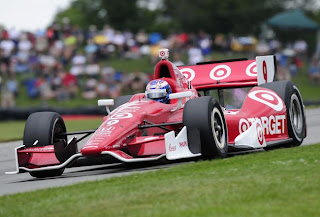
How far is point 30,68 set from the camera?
1118 inches

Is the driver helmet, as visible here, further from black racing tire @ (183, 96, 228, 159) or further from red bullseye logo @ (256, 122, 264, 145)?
red bullseye logo @ (256, 122, 264, 145)

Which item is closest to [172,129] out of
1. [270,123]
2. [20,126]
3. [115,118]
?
[115,118]

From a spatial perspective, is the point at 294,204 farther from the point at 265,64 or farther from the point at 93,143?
the point at 265,64

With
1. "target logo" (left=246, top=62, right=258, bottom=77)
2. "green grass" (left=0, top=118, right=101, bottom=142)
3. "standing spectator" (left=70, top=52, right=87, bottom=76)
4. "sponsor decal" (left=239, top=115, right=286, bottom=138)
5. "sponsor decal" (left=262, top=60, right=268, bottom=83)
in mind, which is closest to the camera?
"sponsor decal" (left=239, top=115, right=286, bottom=138)

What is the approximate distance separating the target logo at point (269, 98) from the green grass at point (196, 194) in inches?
91.6

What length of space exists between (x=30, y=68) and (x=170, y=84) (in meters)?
18.5

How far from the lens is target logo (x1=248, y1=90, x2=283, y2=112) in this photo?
10891mm

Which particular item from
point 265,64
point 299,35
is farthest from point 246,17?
point 265,64

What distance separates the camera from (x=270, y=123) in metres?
10.8

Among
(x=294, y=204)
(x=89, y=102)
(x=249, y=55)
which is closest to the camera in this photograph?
(x=294, y=204)

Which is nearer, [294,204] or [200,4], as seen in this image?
[294,204]

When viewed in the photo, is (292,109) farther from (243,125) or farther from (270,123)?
(243,125)

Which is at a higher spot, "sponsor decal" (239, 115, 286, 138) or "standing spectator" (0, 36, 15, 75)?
"standing spectator" (0, 36, 15, 75)

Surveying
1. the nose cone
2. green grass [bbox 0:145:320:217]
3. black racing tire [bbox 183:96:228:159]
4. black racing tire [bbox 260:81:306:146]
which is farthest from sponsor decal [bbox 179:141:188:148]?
black racing tire [bbox 260:81:306:146]
